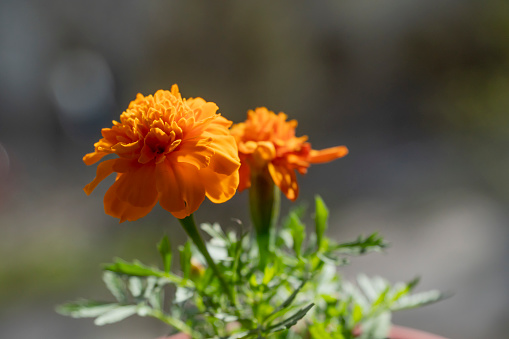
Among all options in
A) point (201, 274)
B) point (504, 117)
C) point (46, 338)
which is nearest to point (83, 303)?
point (201, 274)

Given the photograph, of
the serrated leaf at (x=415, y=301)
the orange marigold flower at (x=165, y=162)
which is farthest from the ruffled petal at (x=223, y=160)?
the serrated leaf at (x=415, y=301)

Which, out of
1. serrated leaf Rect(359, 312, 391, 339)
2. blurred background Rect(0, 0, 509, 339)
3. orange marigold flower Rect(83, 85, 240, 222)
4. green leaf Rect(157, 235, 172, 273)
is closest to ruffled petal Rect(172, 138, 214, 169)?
orange marigold flower Rect(83, 85, 240, 222)

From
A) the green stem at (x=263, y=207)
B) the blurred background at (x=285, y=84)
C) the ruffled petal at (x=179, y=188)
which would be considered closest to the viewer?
the ruffled petal at (x=179, y=188)

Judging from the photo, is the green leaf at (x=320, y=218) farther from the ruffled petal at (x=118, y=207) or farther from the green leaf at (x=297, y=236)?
the ruffled petal at (x=118, y=207)

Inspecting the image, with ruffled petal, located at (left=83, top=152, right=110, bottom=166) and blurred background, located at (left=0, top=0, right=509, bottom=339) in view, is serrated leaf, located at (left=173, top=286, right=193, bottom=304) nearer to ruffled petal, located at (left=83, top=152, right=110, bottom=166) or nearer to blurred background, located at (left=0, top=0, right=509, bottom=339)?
ruffled petal, located at (left=83, top=152, right=110, bottom=166)

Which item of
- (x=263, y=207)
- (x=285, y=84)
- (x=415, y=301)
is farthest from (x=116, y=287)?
(x=285, y=84)

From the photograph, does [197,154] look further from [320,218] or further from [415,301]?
[415,301]
